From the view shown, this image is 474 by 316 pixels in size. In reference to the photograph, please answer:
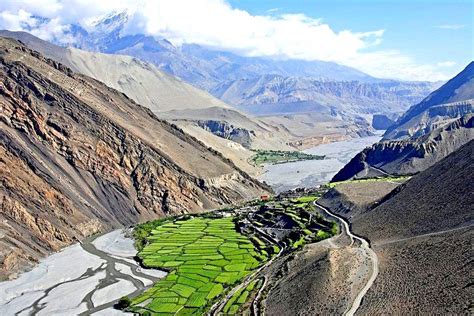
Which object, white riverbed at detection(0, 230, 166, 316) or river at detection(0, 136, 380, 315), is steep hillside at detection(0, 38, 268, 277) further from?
river at detection(0, 136, 380, 315)

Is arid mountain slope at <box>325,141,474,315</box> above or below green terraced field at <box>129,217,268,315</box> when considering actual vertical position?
above

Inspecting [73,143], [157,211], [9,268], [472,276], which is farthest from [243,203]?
[472,276]

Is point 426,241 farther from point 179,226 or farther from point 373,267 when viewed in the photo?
point 179,226

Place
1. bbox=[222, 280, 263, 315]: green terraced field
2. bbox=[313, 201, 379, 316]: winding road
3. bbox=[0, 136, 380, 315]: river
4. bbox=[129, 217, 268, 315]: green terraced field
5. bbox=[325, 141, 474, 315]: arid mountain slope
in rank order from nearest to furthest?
bbox=[325, 141, 474, 315]: arid mountain slope, bbox=[313, 201, 379, 316]: winding road, bbox=[222, 280, 263, 315]: green terraced field, bbox=[129, 217, 268, 315]: green terraced field, bbox=[0, 136, 380, 315]: river

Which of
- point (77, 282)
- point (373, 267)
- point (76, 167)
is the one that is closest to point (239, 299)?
point (373, 267)

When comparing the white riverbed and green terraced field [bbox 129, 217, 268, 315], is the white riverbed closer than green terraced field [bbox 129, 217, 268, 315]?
No

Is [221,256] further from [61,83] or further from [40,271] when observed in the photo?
[61,83]

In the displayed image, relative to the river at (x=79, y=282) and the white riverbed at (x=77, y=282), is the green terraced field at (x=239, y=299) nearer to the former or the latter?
the white riverbed at (x=77, y=282)

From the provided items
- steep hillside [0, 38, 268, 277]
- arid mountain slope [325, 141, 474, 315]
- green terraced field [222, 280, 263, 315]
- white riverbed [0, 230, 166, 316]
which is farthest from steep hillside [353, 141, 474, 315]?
steep hillside [0, 38, 268, 277]
